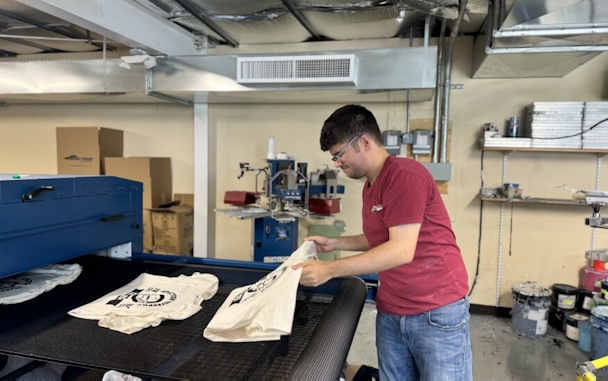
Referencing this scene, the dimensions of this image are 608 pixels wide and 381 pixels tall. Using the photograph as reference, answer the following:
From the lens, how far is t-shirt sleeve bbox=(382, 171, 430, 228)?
119 cm

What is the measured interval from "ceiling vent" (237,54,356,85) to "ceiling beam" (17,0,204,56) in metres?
0.68

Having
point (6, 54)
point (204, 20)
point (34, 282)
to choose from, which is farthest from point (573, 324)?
point (6, 54)

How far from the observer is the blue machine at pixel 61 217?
3.73 ft

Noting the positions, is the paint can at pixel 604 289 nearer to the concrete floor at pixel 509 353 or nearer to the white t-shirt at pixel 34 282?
the concrete floor at pixel 509 353

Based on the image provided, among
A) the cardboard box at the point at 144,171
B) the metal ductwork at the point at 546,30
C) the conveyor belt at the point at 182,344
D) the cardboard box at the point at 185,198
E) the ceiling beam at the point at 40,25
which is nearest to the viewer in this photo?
the conveyor belt at the point at 182,344

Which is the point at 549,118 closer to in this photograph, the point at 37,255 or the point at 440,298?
the point at 440,298

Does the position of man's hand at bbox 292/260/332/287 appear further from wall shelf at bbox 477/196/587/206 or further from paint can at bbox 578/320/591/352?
paint can at bbox 578/320/591/352

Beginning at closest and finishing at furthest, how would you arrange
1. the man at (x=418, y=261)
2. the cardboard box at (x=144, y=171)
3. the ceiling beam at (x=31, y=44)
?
the man at (x=418, y=261) → the ceiling beam at (x=31, y=44) → the cardboard box at (x=144, y=171)

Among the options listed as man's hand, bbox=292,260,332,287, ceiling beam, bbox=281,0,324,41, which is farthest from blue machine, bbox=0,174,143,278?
ceiling beam, bbox=281,0,324,41

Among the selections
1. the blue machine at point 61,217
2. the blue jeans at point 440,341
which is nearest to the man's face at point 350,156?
the blue jeans at point 440,341

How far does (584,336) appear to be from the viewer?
2.84m

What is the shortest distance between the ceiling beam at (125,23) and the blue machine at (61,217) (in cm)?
115

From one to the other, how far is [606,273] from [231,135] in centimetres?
358

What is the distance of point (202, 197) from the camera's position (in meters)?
3.76
